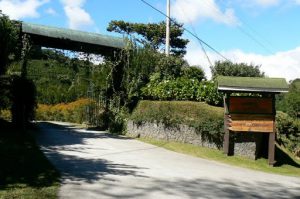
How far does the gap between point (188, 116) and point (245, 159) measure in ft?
10.9

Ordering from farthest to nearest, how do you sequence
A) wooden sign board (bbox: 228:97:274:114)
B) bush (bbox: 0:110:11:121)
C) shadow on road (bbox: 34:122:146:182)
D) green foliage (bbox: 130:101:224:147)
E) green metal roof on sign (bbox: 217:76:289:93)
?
bush (bbox: 0:110:11:121), green foliage (bbox: 130:101:224:147), wooden sign board (bbox: 228:97:274:114), green metal roof on sign (bbox: 217:76:289:93), shadow on road (bbox: 34:122:146:182)

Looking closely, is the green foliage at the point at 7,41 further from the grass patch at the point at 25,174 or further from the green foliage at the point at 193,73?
the green foliage at the point at 193,73

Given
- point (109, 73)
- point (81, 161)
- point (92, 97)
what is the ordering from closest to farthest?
point (81, 161), point (109, 73), point (92, 97)

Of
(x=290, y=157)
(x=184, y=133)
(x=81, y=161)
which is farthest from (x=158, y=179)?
(x=290, y=157)

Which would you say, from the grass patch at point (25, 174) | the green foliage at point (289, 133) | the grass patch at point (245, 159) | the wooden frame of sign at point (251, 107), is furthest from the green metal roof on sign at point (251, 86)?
the grass patch at point (25, 174)

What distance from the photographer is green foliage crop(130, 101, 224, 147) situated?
55.5 feet

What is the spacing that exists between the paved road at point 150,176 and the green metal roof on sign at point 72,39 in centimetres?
890

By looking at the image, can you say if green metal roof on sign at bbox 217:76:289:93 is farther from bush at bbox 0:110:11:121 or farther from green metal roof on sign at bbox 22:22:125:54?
bush at bbox 0:110:11:121

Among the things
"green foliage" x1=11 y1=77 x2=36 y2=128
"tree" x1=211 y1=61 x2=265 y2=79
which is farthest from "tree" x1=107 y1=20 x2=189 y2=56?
"green foliage" x1=11 y1=77 x2=36 y2=128

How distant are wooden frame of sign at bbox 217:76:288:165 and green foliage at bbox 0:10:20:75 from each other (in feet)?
31.0

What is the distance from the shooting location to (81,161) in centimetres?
1262

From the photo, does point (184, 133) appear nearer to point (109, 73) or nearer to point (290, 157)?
point (290, 157)

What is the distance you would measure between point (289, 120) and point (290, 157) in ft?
6.32

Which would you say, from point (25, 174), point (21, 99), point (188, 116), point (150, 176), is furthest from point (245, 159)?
point (21, 99)
